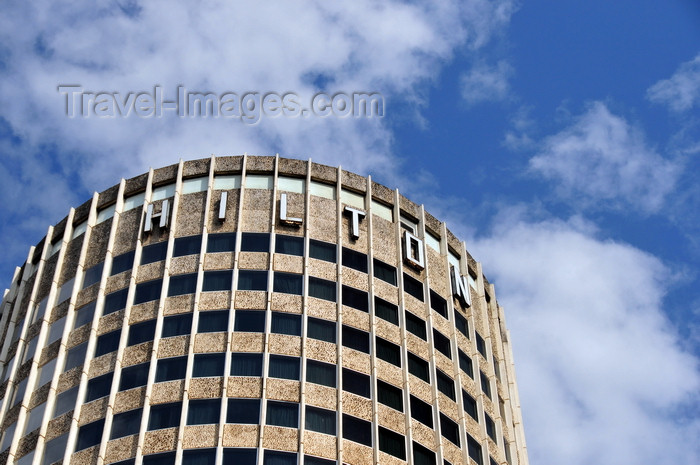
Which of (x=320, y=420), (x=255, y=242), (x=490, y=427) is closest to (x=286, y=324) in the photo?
(x=320, y=420)

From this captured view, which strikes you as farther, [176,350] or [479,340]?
[479,340]

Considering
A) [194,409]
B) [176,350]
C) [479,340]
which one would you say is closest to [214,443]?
[194,409]

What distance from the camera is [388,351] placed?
81.9m

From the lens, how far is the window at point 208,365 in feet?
252

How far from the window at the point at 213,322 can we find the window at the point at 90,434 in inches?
354

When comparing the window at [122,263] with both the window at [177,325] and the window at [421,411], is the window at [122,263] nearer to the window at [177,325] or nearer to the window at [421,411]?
the window at [177,325]

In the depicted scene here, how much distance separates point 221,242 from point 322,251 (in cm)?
725

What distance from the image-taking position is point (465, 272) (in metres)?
93.8

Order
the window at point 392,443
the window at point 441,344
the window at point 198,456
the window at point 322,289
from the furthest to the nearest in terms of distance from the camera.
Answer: the window at point 441,344, the window at point 322,289, the window at point 392,443, the window at point 198,456

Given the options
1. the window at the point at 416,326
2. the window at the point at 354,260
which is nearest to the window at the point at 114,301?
the window at the point at 354,260

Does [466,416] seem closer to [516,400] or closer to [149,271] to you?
[516,400]

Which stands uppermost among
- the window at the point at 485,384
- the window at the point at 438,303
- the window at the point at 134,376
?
the window at the point at 438,303

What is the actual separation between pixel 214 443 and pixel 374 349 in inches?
542

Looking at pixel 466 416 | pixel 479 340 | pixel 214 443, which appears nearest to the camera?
pixel 214 443
